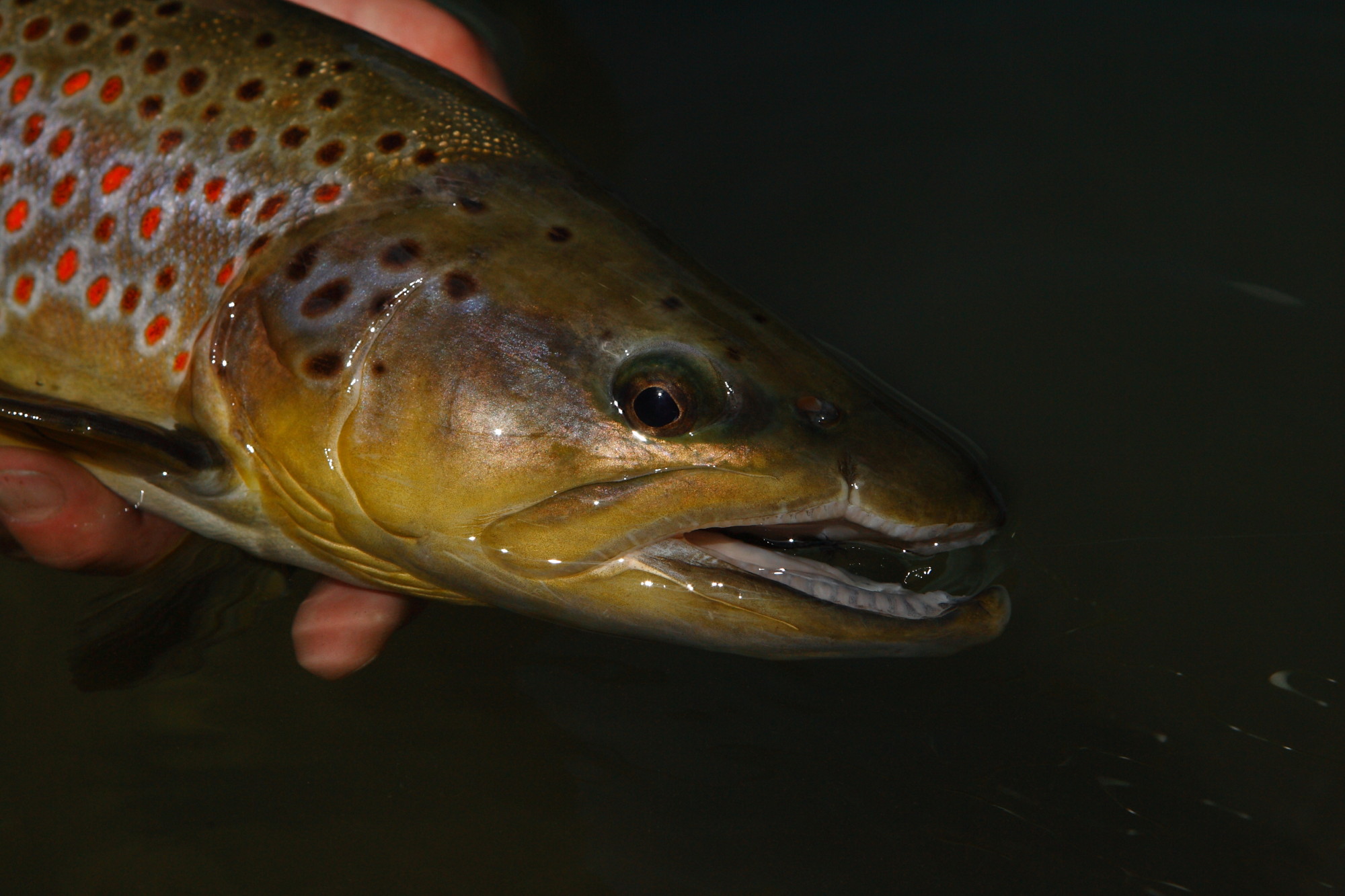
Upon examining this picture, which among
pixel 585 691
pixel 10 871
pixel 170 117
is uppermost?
pixel 170 117

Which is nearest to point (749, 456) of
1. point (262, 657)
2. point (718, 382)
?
point (718, 382)

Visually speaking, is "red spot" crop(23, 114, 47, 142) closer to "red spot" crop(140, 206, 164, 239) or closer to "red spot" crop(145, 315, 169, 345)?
"red spot" crop(140, 206, 164, 239)

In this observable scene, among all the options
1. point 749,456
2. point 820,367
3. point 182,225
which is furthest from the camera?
point 182,225

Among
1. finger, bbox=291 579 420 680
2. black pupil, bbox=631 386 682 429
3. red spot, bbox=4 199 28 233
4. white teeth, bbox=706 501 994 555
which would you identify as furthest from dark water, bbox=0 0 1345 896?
red spot, bbox=4 199 28 233

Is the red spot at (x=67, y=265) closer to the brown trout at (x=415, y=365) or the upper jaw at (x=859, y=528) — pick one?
the brown trout at (x=415, y=365)

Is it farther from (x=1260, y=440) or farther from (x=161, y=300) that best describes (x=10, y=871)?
(x=1260, y=440)

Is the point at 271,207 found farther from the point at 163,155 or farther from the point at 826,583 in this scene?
the point at 826,583
